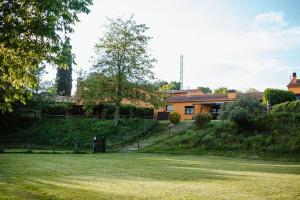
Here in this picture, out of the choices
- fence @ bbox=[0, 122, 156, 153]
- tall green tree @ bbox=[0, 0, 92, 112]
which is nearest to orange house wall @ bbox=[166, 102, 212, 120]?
fence @ bbox=[0, 122, 156, 153]

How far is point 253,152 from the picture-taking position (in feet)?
94.2

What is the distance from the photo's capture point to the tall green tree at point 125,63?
43375 millimetres

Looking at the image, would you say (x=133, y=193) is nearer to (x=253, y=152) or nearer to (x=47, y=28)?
(x=47, y=28)

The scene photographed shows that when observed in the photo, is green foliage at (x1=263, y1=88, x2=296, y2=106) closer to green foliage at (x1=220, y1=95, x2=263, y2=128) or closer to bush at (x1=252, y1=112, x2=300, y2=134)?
bush at (x1=252, y1=112, x2=300, y2=134)

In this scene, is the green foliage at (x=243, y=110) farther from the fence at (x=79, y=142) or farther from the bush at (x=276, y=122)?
the fence at (x=79, y=142)

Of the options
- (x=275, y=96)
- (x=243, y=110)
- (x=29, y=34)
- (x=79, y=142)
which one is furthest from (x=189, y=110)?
(x=29, y=34)

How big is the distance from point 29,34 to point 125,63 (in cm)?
3380

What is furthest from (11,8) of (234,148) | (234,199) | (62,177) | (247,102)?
(247,102)

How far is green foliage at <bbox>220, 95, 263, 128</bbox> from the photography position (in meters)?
32.6

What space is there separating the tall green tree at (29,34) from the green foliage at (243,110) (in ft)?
79.5

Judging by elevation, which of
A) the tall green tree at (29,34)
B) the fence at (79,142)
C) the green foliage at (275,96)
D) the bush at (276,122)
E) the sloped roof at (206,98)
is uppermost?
the sloped roof at (206,98)

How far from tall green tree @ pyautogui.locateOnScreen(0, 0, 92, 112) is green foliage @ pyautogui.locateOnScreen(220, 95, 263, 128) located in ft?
79.5

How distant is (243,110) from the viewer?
32406mm

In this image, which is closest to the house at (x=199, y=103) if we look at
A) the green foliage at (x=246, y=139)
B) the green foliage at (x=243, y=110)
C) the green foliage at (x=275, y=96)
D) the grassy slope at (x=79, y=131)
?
the green foliage at (x=275, y=96)
